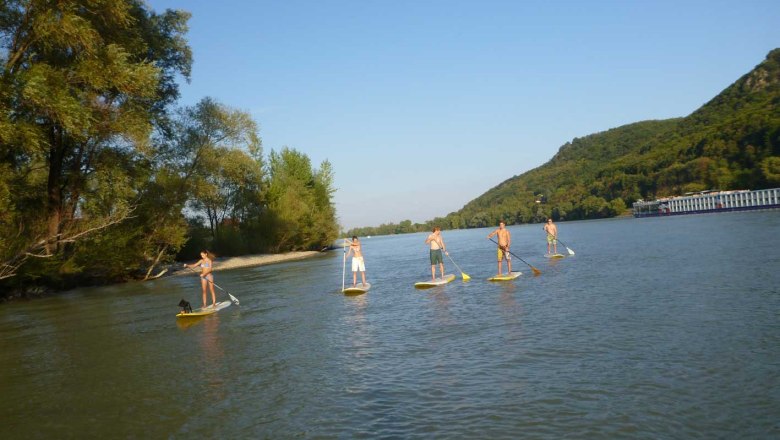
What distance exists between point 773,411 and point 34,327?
22.2 meters

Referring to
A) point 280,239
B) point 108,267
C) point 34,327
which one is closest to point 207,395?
point 34,327

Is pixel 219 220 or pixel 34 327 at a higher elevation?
pixel 219 220

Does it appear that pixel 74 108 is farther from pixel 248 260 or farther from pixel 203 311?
pixel 248 260

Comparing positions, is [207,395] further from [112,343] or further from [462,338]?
[112,343]

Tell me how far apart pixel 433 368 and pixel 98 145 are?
96.4ft

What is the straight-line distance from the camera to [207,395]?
962 cm

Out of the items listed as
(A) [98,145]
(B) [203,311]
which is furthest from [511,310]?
(A) [98,145]

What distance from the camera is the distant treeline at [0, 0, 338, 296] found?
2303cm

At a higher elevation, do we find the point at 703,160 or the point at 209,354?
the point at 703,160

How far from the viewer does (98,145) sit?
1272 inches

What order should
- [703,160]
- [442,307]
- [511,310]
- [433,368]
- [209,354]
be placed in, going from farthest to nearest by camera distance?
[703,160] → [442,307] → [511,310] → [209,354] → [433,368]

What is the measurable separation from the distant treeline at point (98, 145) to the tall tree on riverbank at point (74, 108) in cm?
7

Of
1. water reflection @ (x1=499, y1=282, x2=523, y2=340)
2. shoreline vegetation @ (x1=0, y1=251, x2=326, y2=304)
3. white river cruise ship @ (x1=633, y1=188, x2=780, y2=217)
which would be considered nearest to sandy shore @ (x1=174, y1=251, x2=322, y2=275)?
shoreline vegetation @ (x1=0, y1=251, x2=326, y2=304)

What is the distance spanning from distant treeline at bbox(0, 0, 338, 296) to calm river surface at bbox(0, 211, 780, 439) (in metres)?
8.86
